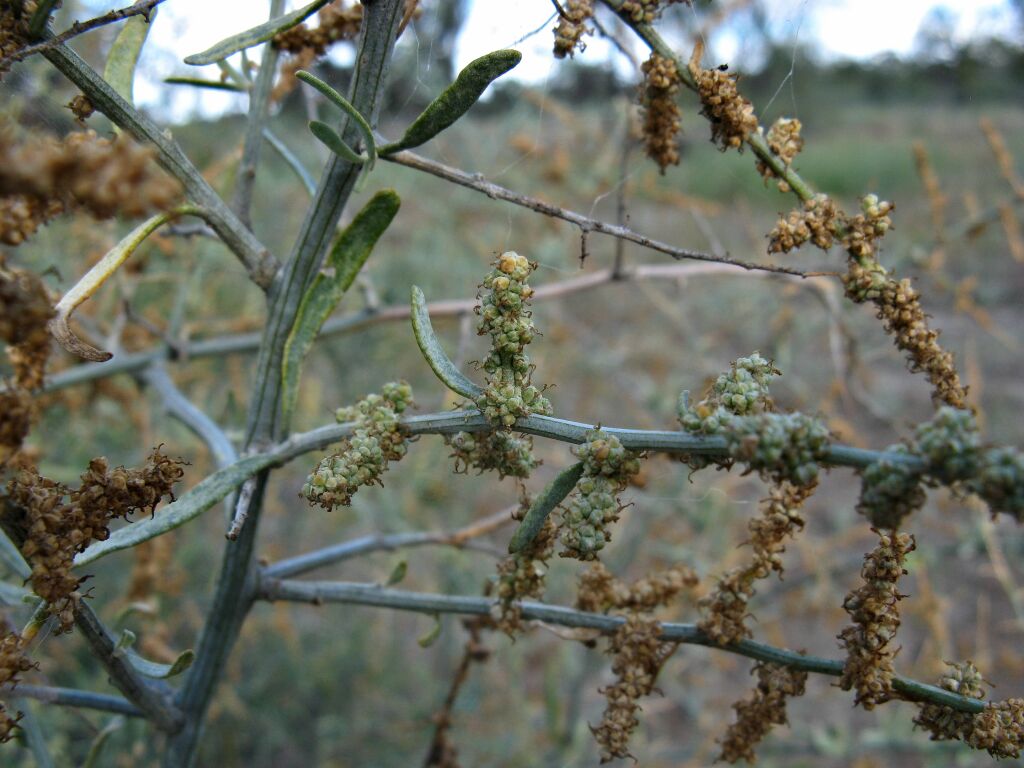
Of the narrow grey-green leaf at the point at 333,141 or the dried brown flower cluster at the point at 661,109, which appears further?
the dried brown flower cluster at the point at 661,109

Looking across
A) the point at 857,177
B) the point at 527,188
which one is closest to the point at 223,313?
the point at 527,188

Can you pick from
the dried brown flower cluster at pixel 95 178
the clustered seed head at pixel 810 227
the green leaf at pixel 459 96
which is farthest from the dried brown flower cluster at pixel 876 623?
the dried brown flower cluster at pixel 95 178

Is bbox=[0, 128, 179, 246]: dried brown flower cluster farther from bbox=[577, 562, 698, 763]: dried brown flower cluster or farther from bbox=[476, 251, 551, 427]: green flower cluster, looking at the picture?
bbox=[577, 562, 698, 763]: dried brown flower cluster

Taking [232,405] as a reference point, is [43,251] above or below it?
above

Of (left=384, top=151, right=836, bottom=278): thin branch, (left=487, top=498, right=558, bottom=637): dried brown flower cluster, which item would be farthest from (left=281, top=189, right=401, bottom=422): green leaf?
(left=487, top=498, right=558, bottom=637): dried brown flower cluster

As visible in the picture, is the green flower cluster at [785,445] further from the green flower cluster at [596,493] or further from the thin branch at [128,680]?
the thin branch at [128,680]

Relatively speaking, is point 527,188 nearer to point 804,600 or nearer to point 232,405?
point 804,600

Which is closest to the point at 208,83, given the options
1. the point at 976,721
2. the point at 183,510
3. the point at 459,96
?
the point at 459,96
